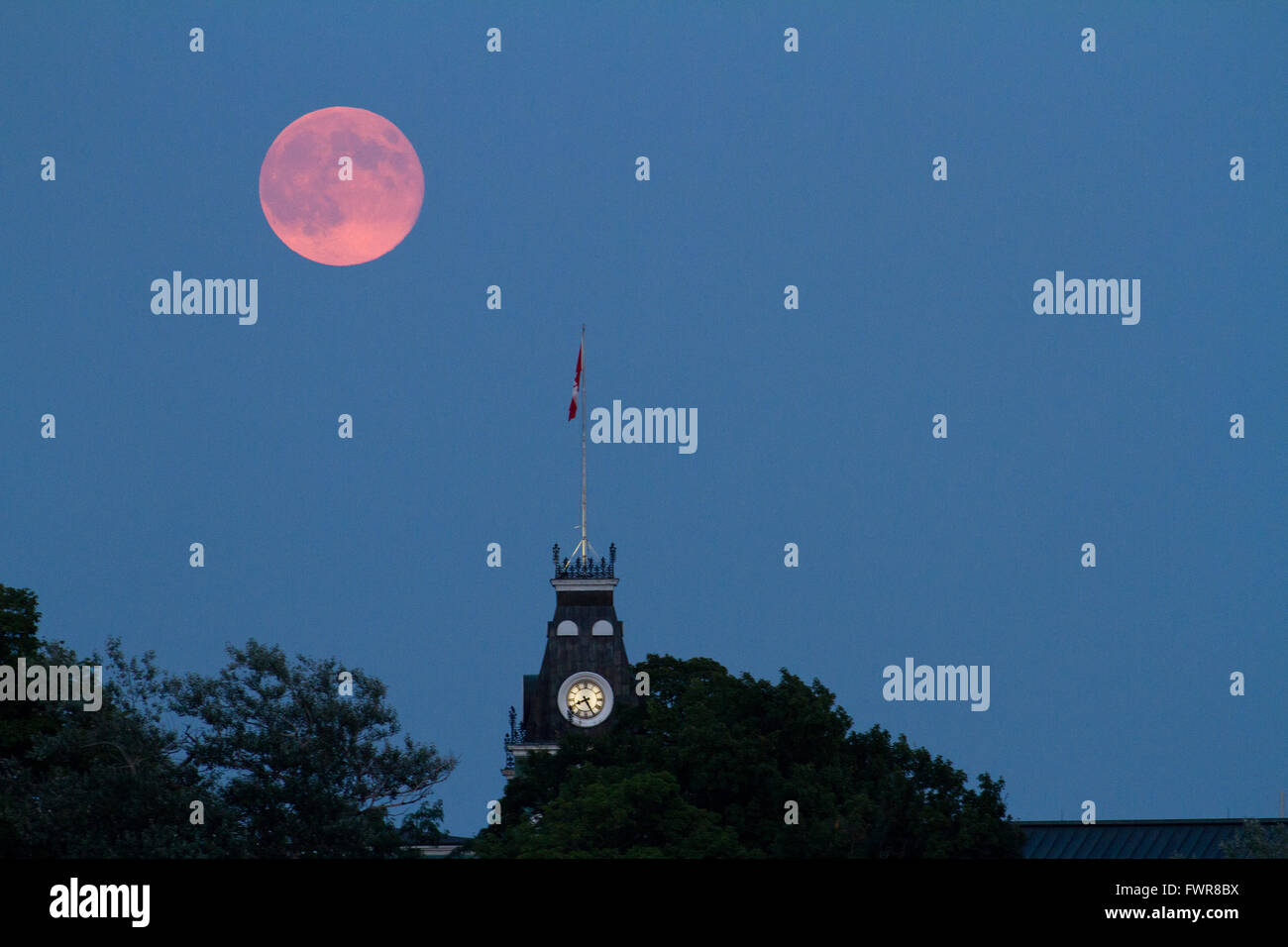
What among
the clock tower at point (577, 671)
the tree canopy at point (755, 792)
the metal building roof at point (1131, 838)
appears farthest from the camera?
→ the clock tower at point (577, 671)

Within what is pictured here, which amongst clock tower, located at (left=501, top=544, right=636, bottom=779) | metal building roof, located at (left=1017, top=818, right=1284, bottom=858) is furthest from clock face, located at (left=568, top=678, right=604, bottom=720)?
metal building roof, located at (left=1017, top=818, right=1284, bottom=858)

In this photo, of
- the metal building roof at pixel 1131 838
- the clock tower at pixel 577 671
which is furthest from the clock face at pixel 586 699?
the metal building roof at pixel 1131 838

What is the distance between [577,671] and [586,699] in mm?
2293

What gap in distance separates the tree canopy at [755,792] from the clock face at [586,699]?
33616 millimetres

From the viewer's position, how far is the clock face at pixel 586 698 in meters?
103

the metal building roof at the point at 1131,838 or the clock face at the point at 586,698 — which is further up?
the clock face at the point at 586,698

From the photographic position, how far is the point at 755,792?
2293 inches

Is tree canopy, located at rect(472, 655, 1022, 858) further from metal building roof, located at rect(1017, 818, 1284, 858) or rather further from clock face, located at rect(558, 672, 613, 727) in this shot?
clock face, located at rect(558, 672, 613, 727)

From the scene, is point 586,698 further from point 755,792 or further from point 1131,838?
point 755,792

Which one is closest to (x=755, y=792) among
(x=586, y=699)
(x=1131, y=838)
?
(x=1131, y=838)

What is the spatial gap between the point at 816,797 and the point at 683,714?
938 cm

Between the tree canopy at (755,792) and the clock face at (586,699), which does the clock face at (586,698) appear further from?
the tree canopy at (755,792)
